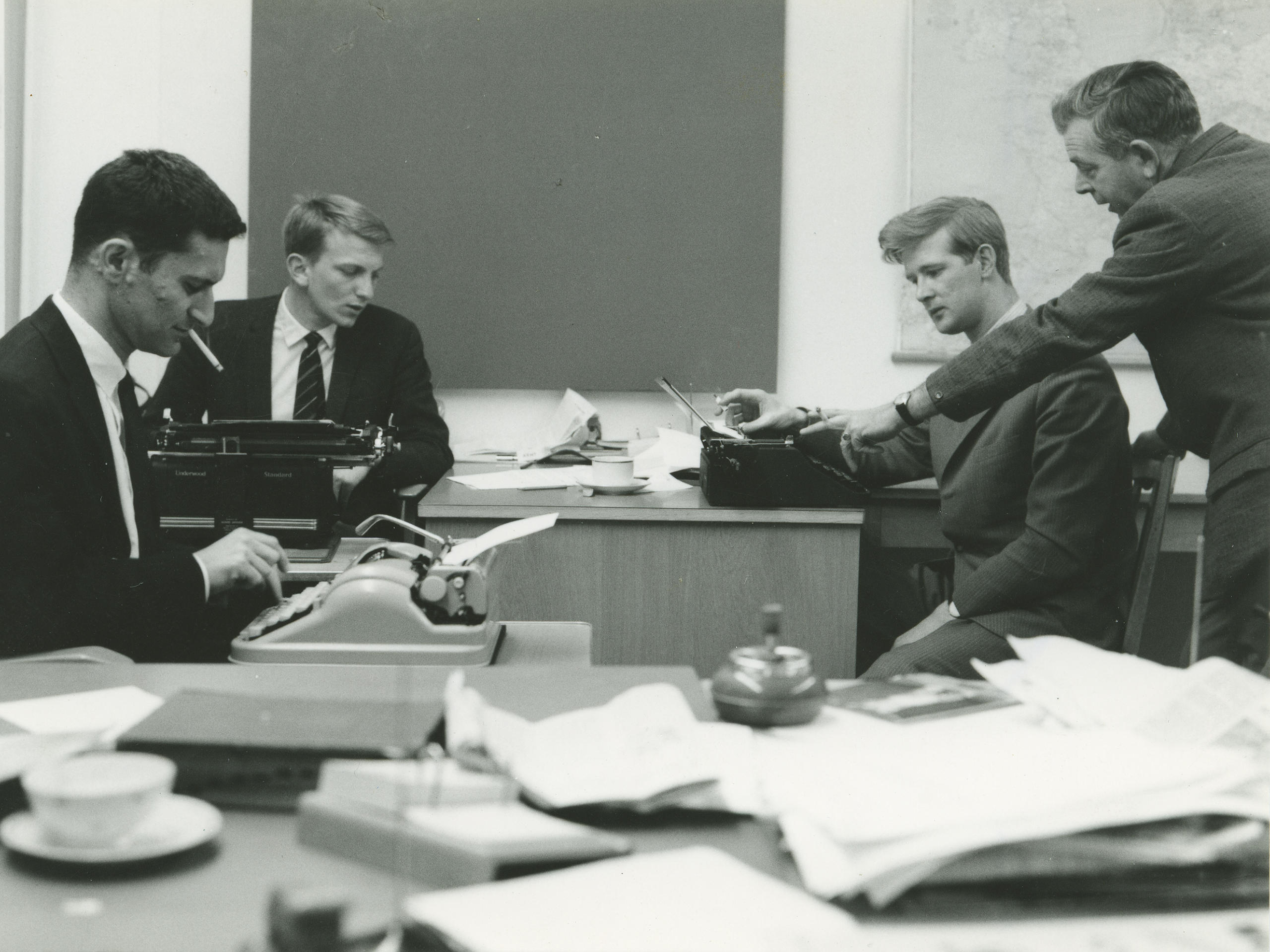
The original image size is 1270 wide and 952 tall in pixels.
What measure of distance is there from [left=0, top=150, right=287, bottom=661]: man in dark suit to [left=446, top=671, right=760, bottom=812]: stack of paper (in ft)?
2.52

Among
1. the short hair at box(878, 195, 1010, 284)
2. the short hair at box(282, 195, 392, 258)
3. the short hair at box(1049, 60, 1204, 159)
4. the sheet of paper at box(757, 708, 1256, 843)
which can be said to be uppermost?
the short hair at box(1049, 60, 1204, 159)

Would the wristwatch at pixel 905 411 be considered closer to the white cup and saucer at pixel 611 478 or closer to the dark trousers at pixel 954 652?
the dark trousers at pixel 954 652

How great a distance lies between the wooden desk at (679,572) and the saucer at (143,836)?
1.74m

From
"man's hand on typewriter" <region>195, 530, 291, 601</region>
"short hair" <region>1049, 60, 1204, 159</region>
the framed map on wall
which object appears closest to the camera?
"man's hand on typewriter" <region>195, 530, 291, 601</region>

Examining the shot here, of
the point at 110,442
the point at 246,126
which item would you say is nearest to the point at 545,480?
the point at 110,442

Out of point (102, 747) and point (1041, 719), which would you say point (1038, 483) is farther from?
point (102, 747)

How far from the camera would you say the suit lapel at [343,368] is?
3.20 metres

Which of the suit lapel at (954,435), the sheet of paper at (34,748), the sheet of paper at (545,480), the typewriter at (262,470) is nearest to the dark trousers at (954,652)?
the suit lapel at (954,435)

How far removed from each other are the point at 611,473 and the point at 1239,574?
1.27 meters

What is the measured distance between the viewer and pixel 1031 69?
11.8 feet

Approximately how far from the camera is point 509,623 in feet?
5.65

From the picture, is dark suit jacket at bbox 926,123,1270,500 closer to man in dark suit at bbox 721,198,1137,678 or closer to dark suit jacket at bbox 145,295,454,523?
man in dark suit at bbox 721,198,1137,678

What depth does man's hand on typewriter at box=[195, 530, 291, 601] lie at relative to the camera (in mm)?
1615

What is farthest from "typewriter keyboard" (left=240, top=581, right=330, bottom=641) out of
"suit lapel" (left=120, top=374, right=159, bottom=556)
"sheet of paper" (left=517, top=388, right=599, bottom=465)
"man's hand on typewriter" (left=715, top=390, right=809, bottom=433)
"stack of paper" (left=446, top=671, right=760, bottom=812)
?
"sheet of paper" (left=517, top=388, right=599, bottom=465)
